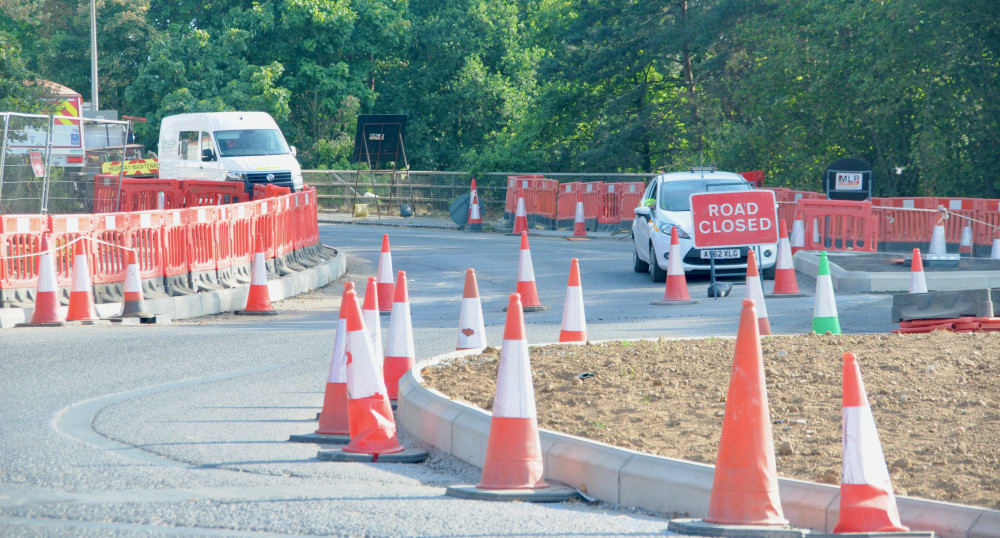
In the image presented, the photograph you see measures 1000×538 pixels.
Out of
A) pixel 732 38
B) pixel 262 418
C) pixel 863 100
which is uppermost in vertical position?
pixel 732 38

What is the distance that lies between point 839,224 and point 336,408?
49.9 feet

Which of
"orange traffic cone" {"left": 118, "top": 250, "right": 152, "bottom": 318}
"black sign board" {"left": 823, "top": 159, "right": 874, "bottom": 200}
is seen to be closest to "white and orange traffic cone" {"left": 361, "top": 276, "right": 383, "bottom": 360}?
"orange traffic cone" {"left": 118, "top": 250, "right": 152, "bottom": 318}

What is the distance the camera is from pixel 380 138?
36.6m

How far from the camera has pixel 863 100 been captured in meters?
29.1

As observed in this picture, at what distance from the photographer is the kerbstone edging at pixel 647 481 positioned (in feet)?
14.8

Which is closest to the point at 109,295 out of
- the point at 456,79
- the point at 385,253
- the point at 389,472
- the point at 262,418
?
the point at 385,253

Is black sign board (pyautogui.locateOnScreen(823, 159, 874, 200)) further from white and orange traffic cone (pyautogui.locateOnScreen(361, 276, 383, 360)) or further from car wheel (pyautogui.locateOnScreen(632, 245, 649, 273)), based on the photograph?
white and orange traffic cone (pyautogui.locateOnScreen(361, 276, 383, 360))

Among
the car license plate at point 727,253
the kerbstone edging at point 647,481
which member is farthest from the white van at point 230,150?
the kerbstone edging at point 647,481

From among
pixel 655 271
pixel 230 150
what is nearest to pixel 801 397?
pixel 655 271

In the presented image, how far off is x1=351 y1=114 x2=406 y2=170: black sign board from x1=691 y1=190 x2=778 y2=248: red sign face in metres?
23.6

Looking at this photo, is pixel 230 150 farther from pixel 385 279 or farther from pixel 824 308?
pixel 824 308

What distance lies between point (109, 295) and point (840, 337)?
27.6 ft

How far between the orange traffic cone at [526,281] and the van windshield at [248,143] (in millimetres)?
16103

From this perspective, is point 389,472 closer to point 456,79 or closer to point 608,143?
point 608,143
